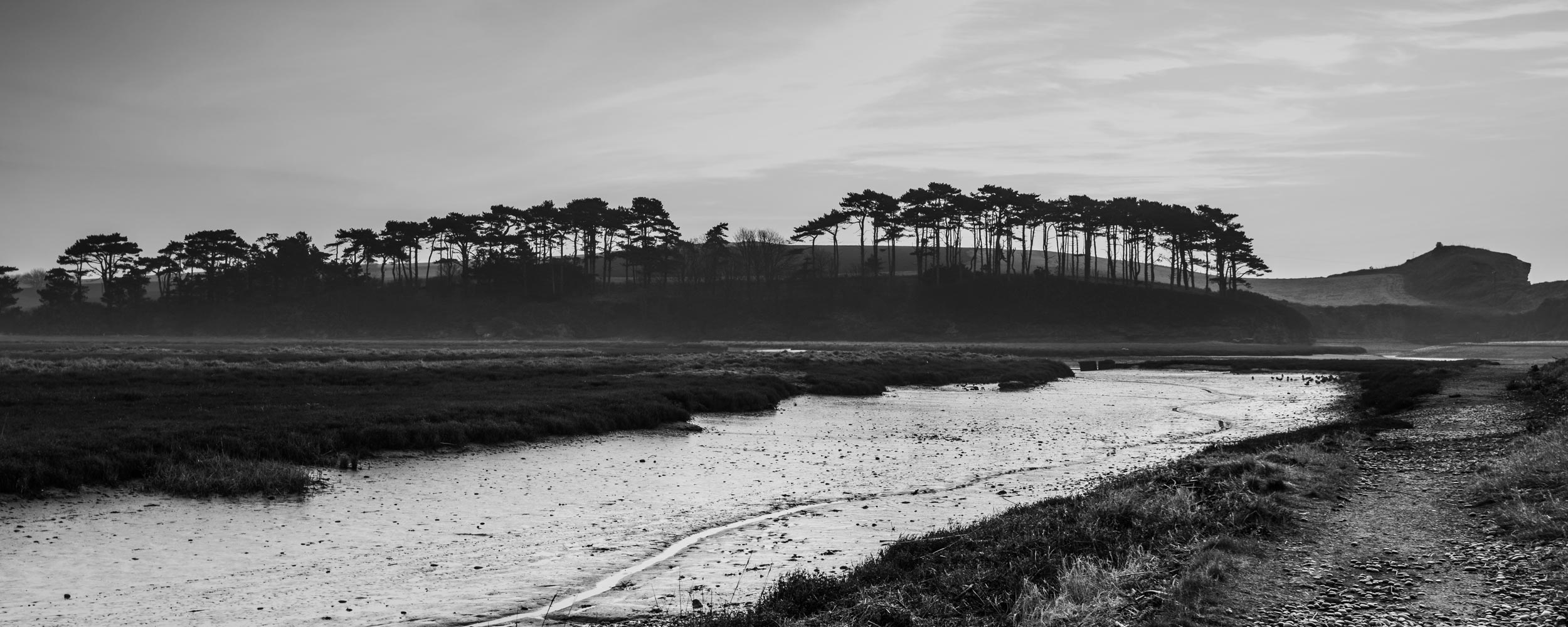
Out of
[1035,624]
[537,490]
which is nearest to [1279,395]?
[537,490]

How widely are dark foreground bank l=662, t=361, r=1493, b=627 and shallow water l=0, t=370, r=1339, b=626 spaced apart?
1.63 metres

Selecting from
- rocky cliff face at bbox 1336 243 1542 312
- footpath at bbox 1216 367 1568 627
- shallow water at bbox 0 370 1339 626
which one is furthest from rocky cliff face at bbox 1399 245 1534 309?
footpath at bbox 1216 367 1568 627

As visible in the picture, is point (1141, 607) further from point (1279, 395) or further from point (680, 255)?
point (680, 255)

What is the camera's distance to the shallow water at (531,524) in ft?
38.3

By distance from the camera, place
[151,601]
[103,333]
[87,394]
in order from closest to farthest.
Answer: [151,601], [87,394], [103,333]

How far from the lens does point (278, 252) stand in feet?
497

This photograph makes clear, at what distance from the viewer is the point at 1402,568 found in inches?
430

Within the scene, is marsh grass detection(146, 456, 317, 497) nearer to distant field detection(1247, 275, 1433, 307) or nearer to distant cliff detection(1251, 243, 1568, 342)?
distant cliff detection(1251, 243, 1568, 342)

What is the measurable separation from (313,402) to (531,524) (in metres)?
19.2

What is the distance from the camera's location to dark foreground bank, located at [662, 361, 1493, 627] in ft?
31.8

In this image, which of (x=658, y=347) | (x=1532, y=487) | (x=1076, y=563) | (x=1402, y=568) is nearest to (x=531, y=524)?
(x=1076, y=563)

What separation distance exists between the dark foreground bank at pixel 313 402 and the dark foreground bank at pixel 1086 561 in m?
13.6

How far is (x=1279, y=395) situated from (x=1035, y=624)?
44.3m

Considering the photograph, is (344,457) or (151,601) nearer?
(151,601)
